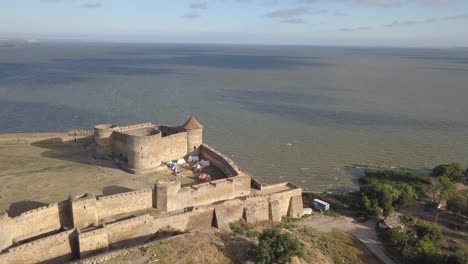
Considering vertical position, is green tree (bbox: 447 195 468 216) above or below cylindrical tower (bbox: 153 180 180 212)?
below

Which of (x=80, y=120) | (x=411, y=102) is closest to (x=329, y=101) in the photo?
(x=411, y=102)

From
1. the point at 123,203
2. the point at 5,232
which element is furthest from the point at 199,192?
the point at 5,232

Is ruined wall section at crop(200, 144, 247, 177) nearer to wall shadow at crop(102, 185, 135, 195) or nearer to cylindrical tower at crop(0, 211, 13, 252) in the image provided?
wall shadow at crop(102, 185, 135, 195)

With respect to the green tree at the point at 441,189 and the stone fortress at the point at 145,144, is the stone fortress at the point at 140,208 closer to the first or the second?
the stone fortress at the point at 145,144

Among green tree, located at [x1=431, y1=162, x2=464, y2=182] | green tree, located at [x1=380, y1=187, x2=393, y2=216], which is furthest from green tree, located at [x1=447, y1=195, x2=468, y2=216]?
green tree, located at [x1=380, y1=187, x2=393, y2=216]

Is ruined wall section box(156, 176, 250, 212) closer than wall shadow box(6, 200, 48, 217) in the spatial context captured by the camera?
No
